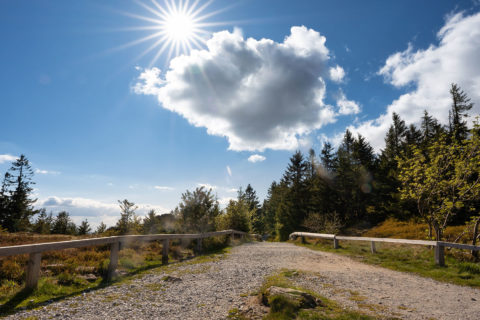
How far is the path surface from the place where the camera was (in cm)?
475

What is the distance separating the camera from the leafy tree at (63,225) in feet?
103

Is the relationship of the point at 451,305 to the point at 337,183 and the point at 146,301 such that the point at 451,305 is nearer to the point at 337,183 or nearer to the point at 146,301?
the point at 146,301

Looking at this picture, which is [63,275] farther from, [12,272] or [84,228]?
[84,228]

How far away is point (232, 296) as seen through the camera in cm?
574

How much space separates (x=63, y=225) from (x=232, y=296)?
3486cm

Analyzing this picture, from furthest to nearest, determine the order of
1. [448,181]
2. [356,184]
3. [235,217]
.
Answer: [356,184], [235,217], [448,181]

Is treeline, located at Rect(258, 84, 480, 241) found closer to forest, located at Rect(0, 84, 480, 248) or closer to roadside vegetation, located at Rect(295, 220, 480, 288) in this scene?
forest, located at Rect(0, 84, 480, 248)

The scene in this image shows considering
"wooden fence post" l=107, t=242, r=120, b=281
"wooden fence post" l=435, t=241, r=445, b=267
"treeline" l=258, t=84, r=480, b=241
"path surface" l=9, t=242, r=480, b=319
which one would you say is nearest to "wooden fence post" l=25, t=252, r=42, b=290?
"path surface" l=9, t=242, r=480, b=319

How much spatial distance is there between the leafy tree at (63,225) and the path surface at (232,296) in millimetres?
29973

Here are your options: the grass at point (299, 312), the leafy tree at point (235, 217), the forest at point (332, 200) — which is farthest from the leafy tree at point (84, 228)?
the grass at point (299, 312)

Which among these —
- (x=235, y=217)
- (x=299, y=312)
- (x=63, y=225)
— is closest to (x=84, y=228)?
(x=63, y=225)

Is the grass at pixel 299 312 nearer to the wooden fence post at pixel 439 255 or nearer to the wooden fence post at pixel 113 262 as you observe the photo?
the wooden fence post at pixel 113 262

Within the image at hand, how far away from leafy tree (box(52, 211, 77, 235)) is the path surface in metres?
30.0

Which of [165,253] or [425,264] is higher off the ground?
[165,253]
